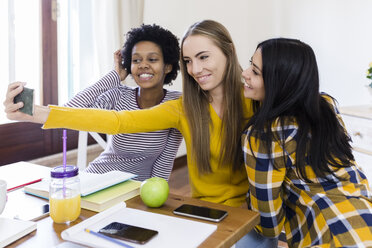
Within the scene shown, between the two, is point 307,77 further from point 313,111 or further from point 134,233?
point 134,233

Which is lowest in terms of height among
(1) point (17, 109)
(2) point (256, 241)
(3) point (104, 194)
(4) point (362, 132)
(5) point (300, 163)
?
(2) point (256, 241)

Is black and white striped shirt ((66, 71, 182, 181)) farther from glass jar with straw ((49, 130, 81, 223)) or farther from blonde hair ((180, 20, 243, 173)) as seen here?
glass jar with straw ((49, 130, 81, 223))

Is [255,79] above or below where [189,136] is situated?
above

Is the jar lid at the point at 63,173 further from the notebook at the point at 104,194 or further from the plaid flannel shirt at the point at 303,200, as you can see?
the plaid flannel shirt at the point at 303,200

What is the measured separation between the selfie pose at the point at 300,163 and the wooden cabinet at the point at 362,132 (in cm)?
136

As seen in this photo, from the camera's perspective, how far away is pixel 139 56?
5.72 ft

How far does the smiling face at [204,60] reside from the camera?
142 cm

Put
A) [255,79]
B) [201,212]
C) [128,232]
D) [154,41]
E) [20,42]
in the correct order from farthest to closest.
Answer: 1. [20,42]
2. [154,41]
3. [255,79]
4. [201,212]
5. [128,232]

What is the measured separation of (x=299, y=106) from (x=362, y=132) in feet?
4.90

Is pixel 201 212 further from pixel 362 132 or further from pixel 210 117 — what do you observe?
pixel 362 132

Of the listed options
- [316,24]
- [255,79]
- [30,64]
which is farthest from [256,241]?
[316,24]

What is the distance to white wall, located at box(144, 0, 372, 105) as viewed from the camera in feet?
10.2

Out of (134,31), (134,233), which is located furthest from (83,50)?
(134,233)

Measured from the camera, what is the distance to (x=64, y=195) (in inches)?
38.4
